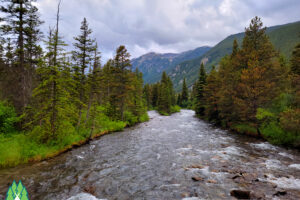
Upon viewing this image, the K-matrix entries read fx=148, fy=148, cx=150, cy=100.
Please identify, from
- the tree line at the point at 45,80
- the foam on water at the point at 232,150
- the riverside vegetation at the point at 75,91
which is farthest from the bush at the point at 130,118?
the foam on water at the point at 232,150

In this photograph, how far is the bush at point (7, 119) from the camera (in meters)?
13.1

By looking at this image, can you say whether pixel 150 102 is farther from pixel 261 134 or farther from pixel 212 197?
pixel 212 197

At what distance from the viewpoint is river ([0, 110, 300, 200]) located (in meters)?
6.97

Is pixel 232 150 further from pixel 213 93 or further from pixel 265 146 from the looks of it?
pixel 213 93

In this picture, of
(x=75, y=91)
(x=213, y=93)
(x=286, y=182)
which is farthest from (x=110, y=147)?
(x=213, y=93)

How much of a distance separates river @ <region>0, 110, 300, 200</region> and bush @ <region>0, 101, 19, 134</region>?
19.2 feet

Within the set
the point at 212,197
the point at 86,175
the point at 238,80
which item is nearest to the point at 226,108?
the point at 238,80

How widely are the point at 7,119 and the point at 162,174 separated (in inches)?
573

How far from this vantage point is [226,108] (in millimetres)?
23766

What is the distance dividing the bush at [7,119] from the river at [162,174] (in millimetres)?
5845

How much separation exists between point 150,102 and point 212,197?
7312cm

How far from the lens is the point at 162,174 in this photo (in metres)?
8.88

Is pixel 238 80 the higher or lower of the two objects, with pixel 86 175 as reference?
higher

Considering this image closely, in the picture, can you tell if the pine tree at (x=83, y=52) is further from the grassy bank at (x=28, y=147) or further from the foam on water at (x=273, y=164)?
the foam on water at (x=273, y=164)
